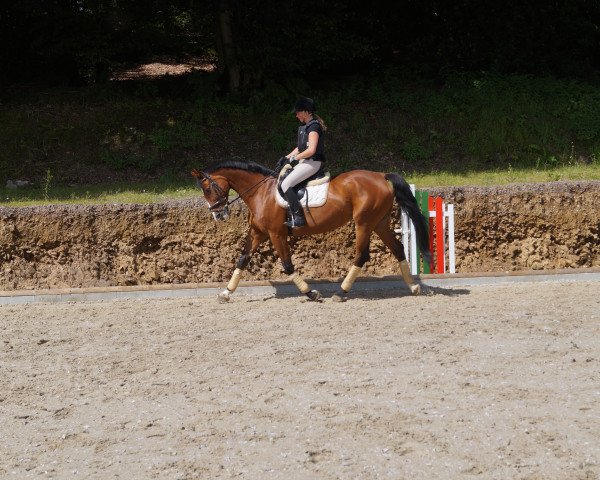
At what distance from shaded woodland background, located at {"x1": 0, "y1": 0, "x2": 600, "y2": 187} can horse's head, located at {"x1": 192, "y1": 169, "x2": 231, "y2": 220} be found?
20.6ft

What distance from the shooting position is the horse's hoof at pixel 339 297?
10.1 m

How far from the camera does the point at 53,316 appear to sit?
9930 millimetres

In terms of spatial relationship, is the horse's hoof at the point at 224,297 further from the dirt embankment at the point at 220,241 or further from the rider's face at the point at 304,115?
the rider's face at the point at 304,115

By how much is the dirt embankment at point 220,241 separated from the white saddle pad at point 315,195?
1725 millimetres

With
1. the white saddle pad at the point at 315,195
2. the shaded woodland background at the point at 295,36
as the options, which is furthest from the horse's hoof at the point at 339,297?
the shaded woodland background at the point at 295,36

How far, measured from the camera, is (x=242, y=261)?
10391mm

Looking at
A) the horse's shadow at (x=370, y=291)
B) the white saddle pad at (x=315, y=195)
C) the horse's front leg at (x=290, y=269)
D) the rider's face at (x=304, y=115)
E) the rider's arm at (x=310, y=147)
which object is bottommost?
the horse's shadow at (x=370, y=291)

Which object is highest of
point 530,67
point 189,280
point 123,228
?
point 530,67

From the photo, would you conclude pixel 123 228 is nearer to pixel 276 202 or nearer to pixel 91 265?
pixel 91 265

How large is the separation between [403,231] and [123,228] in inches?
158

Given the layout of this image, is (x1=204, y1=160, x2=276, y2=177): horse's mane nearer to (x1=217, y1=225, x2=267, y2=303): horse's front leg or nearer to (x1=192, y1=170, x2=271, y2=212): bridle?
(x1=192, y1=170, x2=271, y2=212): bridle

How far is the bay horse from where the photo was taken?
10023 millimetres

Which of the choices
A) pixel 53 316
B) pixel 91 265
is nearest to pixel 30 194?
pixel 91 265

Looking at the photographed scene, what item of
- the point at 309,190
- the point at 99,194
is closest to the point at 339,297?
the point at 309,190
